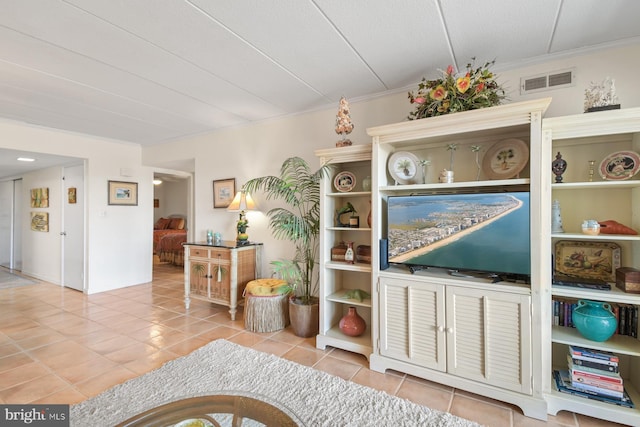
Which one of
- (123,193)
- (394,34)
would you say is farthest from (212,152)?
(394,34)

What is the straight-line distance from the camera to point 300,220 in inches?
117

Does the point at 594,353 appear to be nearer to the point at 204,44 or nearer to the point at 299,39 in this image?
the point at 299,39

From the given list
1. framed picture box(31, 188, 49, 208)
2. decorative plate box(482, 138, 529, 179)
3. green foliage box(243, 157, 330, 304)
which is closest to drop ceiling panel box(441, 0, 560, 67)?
decorative plate box(482, 138, 529, 179)

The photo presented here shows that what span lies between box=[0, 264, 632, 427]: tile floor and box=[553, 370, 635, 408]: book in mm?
134

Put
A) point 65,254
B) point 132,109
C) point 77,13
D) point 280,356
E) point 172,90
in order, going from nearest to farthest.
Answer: point 77,13
point 280,356
point 172,90
point 132,109
point 65,254

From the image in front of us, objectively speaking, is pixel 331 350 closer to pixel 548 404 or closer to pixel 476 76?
pixel 548 404

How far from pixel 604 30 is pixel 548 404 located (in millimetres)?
2466

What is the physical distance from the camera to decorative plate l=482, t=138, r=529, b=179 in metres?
2.08

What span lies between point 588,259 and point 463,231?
0.88 meters

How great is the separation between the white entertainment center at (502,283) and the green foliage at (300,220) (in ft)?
1.87

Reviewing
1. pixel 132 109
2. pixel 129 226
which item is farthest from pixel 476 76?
pixel 129 226

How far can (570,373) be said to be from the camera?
1874mm

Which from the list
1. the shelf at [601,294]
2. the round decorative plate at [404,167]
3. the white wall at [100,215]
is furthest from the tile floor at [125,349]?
the round decorative plate at [404,167]

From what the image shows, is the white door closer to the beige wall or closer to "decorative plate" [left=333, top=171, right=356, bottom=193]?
the beige wall
